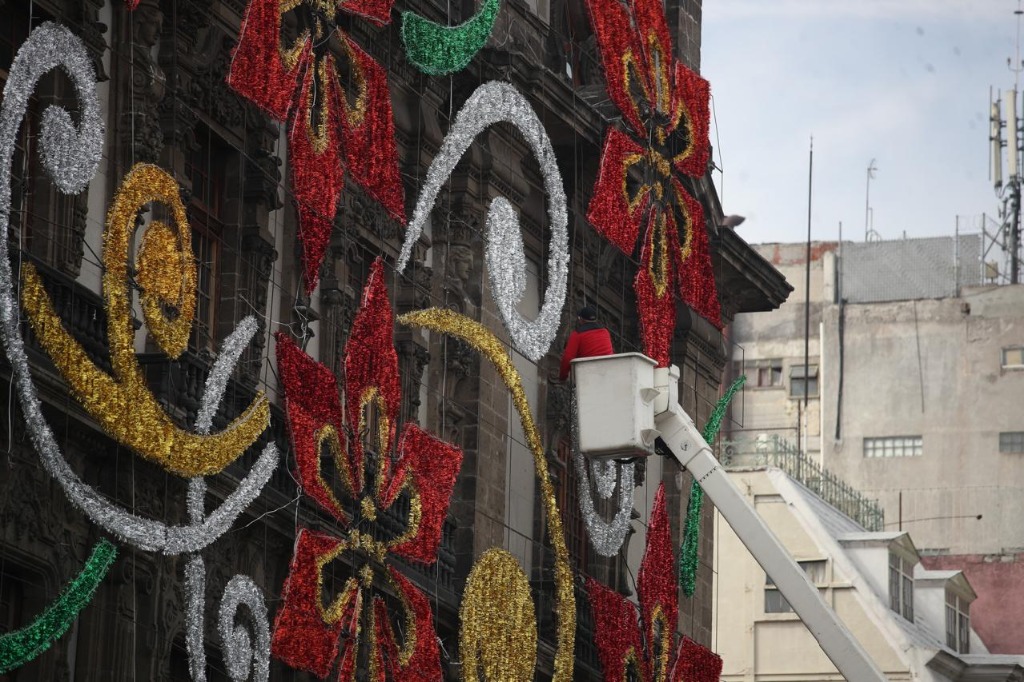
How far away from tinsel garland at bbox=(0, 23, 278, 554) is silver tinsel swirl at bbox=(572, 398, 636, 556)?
31.5 ft

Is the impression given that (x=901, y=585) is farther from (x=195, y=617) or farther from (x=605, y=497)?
(x=195, y=617)

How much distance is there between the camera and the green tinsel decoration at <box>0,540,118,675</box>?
20672mm

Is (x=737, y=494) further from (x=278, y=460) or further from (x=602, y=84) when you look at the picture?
(x=602, y=84)

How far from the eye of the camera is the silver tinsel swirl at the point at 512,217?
Result: 29.7 meters

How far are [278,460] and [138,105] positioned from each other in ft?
12.2

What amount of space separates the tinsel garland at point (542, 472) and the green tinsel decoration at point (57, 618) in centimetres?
830

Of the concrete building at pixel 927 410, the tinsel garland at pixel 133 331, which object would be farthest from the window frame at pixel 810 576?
the tinsel garland at pixel 133 331

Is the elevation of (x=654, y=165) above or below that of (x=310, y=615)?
above

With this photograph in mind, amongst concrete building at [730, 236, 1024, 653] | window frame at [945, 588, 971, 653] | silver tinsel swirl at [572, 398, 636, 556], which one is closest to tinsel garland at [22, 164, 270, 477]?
silver tinsel swirl at [572, 398, 636, 556]

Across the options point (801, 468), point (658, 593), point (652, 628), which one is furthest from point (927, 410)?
point (652, 628)

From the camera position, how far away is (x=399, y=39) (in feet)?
95.6

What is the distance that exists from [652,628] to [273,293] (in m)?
9.71

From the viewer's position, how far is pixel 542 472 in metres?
31.3

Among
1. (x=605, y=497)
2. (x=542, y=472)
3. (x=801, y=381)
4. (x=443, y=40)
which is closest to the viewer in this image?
(x=443, y=40)
